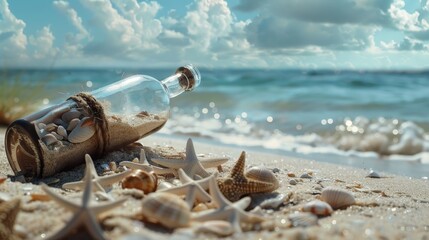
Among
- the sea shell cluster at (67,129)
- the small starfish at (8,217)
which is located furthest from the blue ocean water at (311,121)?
the small starfish at (8,217)

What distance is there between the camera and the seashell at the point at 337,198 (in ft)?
7.27

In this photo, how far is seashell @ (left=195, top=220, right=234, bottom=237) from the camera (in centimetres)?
161

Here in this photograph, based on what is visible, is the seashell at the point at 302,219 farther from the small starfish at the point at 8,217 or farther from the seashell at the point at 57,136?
the seashell at the point at 57,136

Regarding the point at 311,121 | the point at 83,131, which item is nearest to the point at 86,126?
the point at 83,131

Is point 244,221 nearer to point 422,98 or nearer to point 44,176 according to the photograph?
point 44,176

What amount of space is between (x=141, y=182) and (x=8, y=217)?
0.59m

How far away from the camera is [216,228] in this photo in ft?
5.32

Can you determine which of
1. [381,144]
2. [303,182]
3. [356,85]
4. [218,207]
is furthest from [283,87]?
[218,207]

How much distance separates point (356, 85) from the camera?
1562cm

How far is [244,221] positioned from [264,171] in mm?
639

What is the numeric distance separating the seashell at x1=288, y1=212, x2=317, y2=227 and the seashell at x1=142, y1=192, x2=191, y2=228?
417 mm

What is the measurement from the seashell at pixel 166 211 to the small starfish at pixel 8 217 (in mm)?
446

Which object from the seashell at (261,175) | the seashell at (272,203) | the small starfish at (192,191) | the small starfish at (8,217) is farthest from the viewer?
the seashell at (261,175)

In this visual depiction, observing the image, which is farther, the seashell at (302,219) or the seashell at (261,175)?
the seashell at (261,175)
